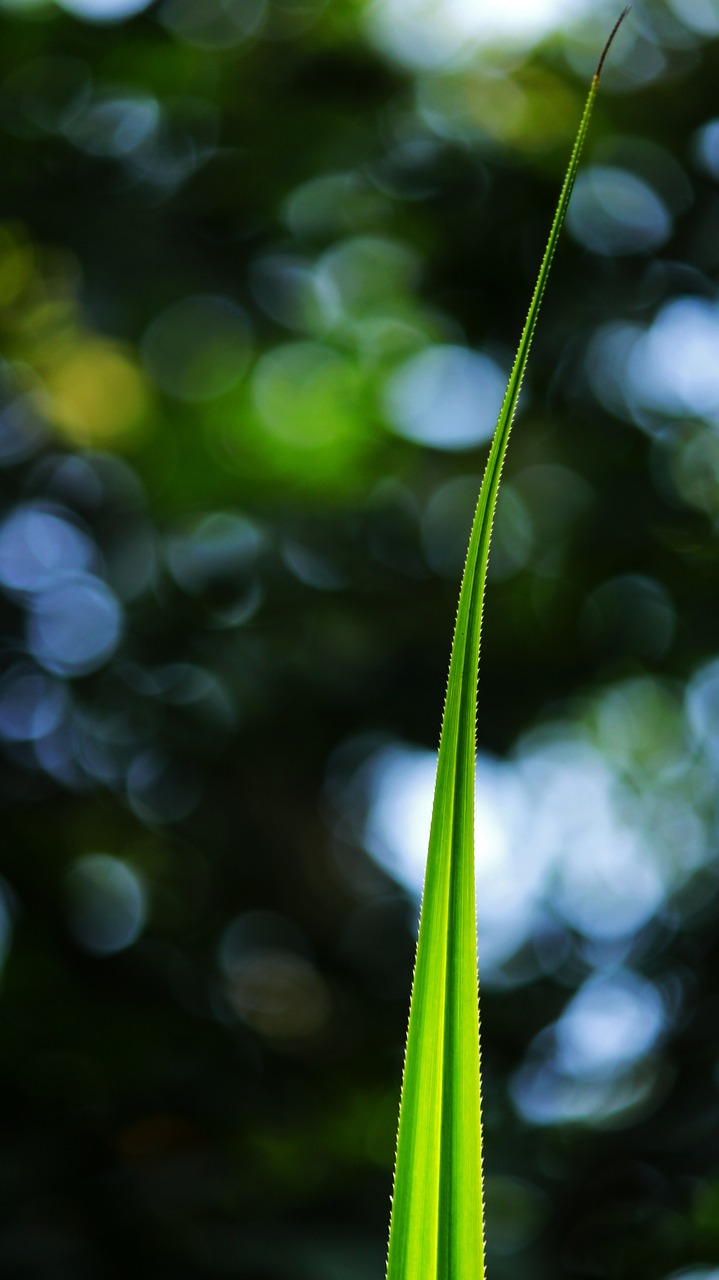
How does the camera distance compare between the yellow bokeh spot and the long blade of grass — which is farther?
the yellow bokeh spot

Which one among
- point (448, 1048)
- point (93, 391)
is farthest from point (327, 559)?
point (448, 1048)

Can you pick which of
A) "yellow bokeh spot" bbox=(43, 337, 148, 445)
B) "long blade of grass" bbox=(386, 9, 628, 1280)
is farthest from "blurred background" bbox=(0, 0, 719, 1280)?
"long blade of grass" bbox=(386, 9, 628, 1280)

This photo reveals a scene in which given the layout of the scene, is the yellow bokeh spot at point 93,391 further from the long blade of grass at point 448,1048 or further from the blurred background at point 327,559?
the long blade of grass at point 448,1048

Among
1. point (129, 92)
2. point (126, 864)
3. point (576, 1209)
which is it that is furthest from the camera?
point (126, 864)

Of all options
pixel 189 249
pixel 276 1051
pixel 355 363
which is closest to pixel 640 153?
pixel 355 363

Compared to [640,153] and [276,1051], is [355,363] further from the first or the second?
[276,1051]

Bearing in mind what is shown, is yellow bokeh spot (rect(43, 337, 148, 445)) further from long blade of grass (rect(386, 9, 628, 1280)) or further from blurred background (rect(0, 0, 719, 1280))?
long blade of grass (rect(386, 9, 628, 1280))
